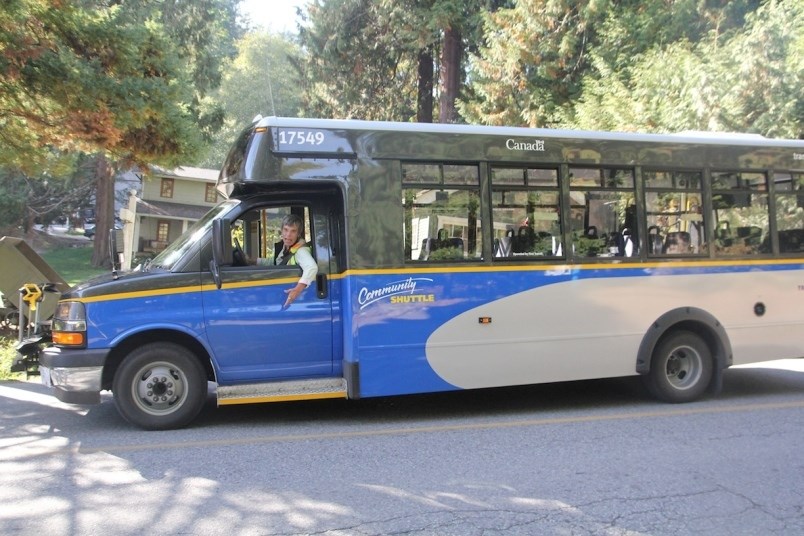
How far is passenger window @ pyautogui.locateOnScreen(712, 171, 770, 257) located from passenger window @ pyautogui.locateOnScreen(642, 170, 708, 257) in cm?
22

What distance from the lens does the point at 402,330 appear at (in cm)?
653

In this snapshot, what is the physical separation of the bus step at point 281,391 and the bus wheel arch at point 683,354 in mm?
3318

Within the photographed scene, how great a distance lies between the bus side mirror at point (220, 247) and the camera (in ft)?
20.4

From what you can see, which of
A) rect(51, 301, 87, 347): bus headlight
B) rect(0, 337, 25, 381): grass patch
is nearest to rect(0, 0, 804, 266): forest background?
rect(0, 337, 25, 381): grass patch

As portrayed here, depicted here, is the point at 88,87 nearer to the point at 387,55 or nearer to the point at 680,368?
the point at 680,368

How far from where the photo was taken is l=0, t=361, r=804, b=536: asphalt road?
13.9ft

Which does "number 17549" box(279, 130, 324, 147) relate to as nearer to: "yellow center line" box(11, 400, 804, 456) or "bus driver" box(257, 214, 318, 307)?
"bus driver" box(257, 214, 318, 307)

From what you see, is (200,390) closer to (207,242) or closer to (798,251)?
(207,242)

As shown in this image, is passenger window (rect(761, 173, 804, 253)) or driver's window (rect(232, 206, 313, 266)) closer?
driver's window (rect(232, 206, 313, 266))

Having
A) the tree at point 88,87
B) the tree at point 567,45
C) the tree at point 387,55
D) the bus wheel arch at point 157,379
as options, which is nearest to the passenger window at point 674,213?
the bus wheel arch at point 157,379

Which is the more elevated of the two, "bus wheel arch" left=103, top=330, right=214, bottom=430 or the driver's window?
the driver's window

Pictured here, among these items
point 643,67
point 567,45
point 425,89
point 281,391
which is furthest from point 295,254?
→ point 425,89

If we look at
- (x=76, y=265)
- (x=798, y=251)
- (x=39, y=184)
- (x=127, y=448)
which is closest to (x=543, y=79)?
Answer: (x=798, y=251)

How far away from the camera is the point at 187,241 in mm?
6508
